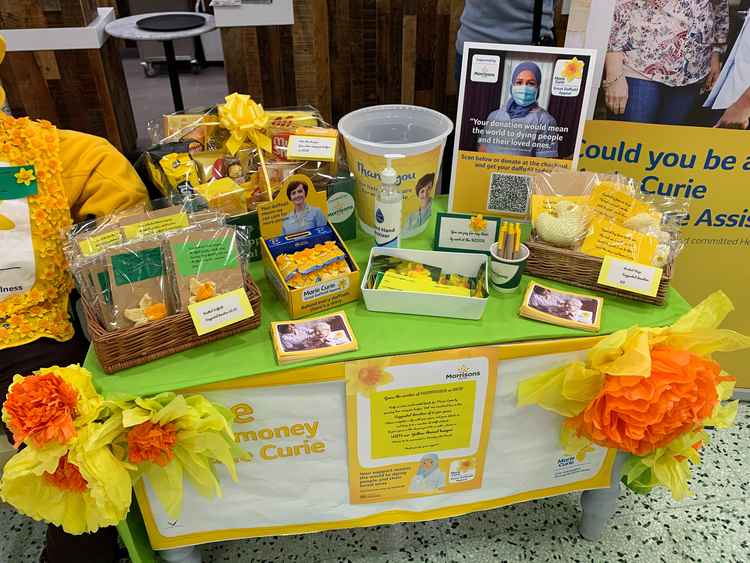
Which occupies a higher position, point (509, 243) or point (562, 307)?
point (509, 243)

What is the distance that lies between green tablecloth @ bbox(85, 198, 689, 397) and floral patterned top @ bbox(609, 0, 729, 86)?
59 centimetres

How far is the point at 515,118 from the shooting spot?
147 cm

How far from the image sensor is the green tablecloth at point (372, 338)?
3.82ft

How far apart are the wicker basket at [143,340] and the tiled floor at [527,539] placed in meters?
0.74

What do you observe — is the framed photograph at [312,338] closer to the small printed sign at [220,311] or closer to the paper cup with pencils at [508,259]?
the small printed sign at [220,311]

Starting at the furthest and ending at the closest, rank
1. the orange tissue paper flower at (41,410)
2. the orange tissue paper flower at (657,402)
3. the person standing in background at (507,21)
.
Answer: the person standing in background at (507,21)
the orange tissue paper flower at (657,402)
the orange tissue paper flower at (41,410)

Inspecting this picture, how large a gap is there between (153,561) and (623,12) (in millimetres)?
1751

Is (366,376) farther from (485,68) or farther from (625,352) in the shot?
(485,68)

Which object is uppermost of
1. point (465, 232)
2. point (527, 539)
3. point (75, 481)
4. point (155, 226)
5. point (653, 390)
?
point (155, 226)

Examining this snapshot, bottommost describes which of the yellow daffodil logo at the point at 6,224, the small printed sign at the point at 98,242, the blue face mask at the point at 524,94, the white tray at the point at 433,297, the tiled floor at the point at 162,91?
the tiled floor at the point at 162,91

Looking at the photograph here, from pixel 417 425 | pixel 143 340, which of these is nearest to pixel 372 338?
pixel 417 425

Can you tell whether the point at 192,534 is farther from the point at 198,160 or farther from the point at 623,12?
the point at 623,12

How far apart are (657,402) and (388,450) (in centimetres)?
58

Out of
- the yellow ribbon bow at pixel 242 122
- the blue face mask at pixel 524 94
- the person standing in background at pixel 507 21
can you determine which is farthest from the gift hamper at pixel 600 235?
the yellow ribbon bow at pixel 242 122
